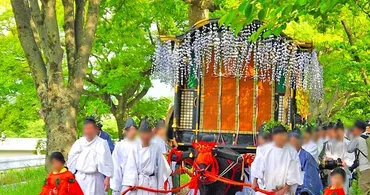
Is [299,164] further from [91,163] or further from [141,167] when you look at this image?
[91,163]

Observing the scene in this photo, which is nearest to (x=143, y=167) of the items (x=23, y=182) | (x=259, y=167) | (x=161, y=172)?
(x=161, y=172)

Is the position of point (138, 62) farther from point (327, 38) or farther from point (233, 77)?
point (233, 77)

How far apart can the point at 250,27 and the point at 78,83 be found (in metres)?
4.22

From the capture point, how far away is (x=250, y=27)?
13180mm

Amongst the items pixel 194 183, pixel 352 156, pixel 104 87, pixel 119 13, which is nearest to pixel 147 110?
pixel 104 87

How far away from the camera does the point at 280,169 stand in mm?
8969

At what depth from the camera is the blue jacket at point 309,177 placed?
9.90m

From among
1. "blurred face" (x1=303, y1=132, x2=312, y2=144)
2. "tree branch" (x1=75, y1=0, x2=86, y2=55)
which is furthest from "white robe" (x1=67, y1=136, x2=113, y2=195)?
"tree branch" (x1=75, y1=0, x2=86, y2=55)

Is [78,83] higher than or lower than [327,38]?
lower

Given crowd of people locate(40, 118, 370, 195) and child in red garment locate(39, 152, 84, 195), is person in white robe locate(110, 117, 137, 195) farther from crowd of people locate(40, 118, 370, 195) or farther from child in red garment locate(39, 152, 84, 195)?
child in red garment locate(39, 152, 84, 195)

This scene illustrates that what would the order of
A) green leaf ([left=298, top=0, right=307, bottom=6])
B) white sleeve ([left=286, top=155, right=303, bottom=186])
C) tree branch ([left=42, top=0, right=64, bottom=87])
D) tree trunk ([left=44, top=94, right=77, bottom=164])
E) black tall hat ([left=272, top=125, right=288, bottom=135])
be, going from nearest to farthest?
green leaf ([left=298, top=0, right=307, bottom=6]) → white sleeve ([left=286, top=155, right=303, bottom=186]) → black tall hat ([left=272, top=125, right=288, bottom=135]) → tree trunk ([left=44, top=94, right=77, bottom=164]) → tree branch ([left=42, top=0, right=64, bottom=87])

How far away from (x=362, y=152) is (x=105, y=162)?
5.47m

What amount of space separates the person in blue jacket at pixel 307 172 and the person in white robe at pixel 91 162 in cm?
282

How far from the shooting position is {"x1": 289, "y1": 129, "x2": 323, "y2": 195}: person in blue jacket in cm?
988
